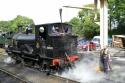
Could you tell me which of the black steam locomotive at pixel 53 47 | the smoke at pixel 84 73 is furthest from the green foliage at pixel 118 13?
the black steam locomotive at pixel 53 47

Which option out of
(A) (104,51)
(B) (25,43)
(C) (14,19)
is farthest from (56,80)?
(C) (14,19)

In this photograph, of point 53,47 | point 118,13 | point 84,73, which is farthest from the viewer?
point 118,13

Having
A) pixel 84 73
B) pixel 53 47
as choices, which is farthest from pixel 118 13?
pixel 53 47

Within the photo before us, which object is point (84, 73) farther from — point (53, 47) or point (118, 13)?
point (118, 13)

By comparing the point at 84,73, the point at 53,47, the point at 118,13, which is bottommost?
the point at 84,73

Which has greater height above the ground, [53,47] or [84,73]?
[53,47]

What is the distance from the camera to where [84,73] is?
18.1 metres

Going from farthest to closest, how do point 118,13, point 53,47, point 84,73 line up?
point 118,13
point 84,73
point 53,47

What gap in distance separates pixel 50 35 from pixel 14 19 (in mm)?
119400

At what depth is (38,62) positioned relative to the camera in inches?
758

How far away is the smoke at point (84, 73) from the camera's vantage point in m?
16.4

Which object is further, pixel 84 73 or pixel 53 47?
pixel 84 73

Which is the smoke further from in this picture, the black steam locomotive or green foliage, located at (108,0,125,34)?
green foliage, located at (108,0,125,34)

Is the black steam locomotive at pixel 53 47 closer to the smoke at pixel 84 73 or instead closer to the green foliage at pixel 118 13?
the smoke at pixel 84 73
